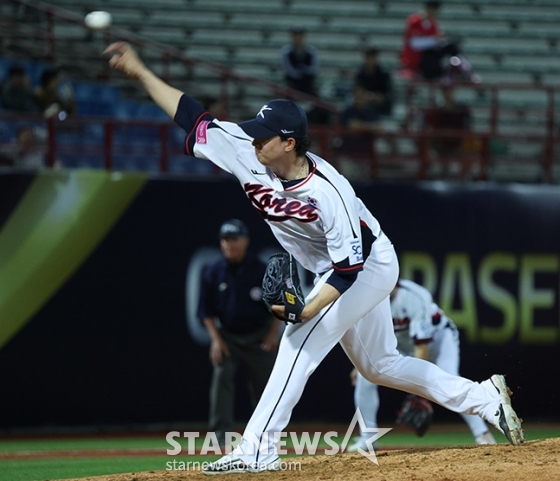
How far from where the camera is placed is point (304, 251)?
5637mm

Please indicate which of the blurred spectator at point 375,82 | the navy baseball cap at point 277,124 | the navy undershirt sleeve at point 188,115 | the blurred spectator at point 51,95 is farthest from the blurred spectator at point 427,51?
the navy baseball cap at point 277,124

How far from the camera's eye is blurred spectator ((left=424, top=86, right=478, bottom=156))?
11906mm

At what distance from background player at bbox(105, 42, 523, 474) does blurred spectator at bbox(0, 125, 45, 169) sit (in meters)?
Result: 4.76

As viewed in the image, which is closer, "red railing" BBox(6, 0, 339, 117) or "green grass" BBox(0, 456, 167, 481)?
"green grass" BBox(0, 456, 167, 481)

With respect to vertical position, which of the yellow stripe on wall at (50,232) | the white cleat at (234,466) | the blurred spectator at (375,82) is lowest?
the white cleat at (234,466)

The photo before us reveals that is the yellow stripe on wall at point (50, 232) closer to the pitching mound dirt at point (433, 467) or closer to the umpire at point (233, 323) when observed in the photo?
the umpire at point (233, 323)

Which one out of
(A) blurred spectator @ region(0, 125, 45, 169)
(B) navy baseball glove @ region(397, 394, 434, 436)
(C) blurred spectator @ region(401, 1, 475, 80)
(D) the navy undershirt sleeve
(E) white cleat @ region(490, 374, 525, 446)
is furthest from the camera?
(C) blurred spectator @ region(401, 1, 475, 80)

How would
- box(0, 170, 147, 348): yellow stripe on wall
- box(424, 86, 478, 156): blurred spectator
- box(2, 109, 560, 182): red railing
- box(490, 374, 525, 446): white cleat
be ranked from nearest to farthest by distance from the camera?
box(490, 374, 525, 446): white cleat < box(0, 170, 147, 348): yellow stripe on wall < box(2, 109, 560, 182): red railing < box(424, 86, 478, 156): blurred spectator

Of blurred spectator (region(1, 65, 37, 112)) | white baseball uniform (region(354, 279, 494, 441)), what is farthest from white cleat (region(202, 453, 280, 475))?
blurred spectator (region(1, 65, 37, 112))

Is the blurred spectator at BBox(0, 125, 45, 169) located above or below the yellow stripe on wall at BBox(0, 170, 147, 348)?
above

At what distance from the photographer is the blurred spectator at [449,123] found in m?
11.9

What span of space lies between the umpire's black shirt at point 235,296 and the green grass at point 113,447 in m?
1.29

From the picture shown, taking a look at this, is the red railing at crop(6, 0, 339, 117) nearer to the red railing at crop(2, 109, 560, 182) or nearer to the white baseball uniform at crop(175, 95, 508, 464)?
the red railing at crop(2, 109, 560, 182)

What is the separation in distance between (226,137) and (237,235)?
10.8 feet
